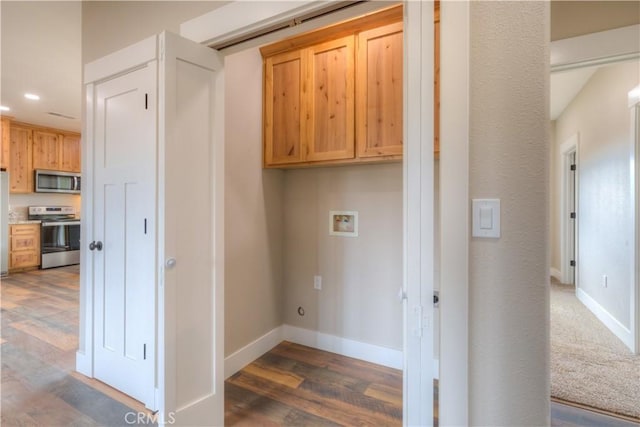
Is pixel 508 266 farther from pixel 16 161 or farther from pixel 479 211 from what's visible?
pixel 16 161

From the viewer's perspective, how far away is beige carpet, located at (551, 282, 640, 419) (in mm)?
1963

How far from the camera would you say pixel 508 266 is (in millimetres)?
958

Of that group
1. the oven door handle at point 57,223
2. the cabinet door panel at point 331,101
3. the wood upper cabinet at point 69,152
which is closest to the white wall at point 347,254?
the cabinet door panel at point 331,101

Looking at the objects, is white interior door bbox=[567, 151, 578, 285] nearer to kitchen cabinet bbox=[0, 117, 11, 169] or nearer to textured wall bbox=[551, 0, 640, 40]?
textured wall bbox=[551, 0, 640, 40]

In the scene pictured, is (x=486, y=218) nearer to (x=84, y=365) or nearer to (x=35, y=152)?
(x=84, y=365)

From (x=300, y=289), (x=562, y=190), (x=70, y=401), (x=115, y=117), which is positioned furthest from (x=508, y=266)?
(x=562, y=190)

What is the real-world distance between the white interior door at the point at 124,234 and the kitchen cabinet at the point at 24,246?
469 cm

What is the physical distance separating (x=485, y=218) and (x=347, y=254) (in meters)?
1.68

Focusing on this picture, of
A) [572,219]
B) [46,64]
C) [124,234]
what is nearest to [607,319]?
[572,219]

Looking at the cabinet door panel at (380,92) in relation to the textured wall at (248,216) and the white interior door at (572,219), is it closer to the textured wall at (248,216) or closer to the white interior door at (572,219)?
the textured wall at (248,216)

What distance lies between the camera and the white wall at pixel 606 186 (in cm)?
279

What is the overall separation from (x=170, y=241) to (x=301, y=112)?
1446 mm

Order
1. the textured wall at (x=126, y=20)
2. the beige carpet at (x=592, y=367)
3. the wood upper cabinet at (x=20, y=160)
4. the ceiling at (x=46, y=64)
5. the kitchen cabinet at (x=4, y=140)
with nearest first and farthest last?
the textured wall at (x=126, y=20) < the beige carpet at (x=592, y=367) < the ceiling at (x=46, y=64) < the kitchen cabinet at (x=4, y=140) < the wood upper cabinet at (x=20, y=160)

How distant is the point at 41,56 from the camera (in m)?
3.14
